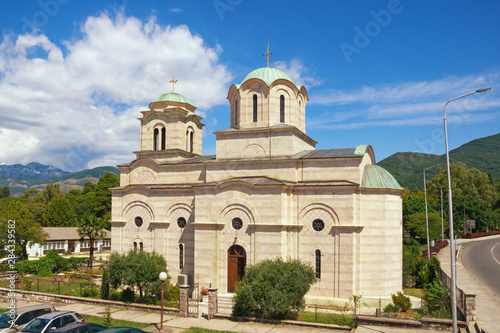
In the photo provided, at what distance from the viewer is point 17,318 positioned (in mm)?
15109

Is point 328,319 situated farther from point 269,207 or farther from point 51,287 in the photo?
point 51,287

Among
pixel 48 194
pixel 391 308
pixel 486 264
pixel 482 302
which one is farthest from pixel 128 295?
pixel 48 194

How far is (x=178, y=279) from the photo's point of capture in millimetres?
23875

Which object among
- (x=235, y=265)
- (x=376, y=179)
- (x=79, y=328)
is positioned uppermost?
(x=376, y=179)

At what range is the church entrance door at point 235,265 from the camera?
2227 centimetres

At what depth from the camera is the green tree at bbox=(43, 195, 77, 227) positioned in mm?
60688

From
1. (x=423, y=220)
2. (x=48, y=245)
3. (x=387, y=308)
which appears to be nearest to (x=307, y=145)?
(x=387, y=308)

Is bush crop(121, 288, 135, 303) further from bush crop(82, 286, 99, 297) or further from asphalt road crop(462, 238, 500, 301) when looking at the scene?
asphalt road crop(462, 238, 500, 301)

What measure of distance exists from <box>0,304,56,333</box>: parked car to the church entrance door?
31.9 ft

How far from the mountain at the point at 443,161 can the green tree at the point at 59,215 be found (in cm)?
9562

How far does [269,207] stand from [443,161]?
14026 cm

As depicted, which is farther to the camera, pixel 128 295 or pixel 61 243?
pixel 61 243

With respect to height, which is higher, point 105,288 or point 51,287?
point 105,288

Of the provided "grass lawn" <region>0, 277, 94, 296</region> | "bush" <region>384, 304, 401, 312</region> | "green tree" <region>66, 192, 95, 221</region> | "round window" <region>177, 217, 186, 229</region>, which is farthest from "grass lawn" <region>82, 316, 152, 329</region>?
"green tree" <region>66, 192, 95, 221</region>
